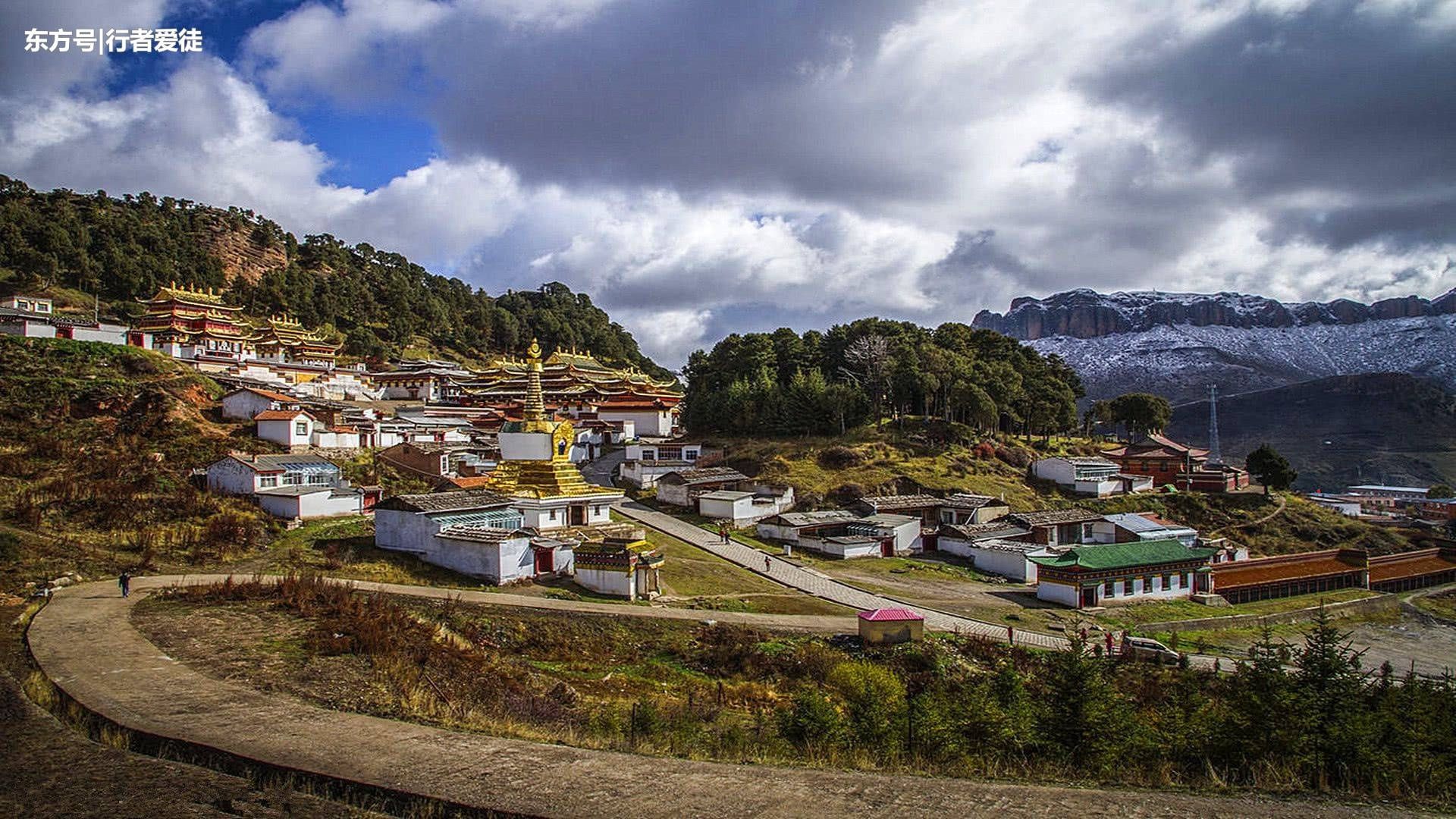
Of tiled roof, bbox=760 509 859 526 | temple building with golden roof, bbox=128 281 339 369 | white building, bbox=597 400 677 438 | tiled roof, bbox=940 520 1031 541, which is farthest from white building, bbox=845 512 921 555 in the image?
temple building with golden roof, bbox=128 281 339 369

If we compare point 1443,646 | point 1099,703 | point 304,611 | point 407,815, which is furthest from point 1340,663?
point 1443,646

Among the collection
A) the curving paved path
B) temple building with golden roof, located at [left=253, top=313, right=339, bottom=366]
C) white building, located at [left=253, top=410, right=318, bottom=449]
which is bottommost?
the curving paved path

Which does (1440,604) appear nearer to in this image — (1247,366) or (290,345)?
(290,345)

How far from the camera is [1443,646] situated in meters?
32.0

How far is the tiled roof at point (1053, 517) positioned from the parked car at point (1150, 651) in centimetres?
1664

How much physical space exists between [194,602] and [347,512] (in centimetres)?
1432

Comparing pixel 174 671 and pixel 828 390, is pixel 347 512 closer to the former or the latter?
pixel 174 671

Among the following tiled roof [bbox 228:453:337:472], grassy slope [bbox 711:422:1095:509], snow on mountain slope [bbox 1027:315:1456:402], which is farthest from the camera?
snow on mountain slope [bbox 1027:315:1456:402]

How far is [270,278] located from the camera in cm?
8800

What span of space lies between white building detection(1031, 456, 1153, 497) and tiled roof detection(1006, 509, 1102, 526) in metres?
9.01

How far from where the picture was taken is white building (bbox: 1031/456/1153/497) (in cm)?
5197

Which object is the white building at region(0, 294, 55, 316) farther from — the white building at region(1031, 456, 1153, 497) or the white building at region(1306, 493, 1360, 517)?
the white building at region(1306, 493, 1360, 517)

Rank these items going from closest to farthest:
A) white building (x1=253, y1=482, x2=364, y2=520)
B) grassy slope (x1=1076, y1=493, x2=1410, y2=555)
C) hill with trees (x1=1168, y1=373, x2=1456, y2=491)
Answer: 1. white building (x1=253, y1=482, x2=364, y2=520)
2. grassy slope (x1=1076, y1=493, x2=1410, y2=555)
3. hill with trees (x1=1168, y1=373, x2=1456, y2=491)

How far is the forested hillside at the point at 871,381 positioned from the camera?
2280 inches
